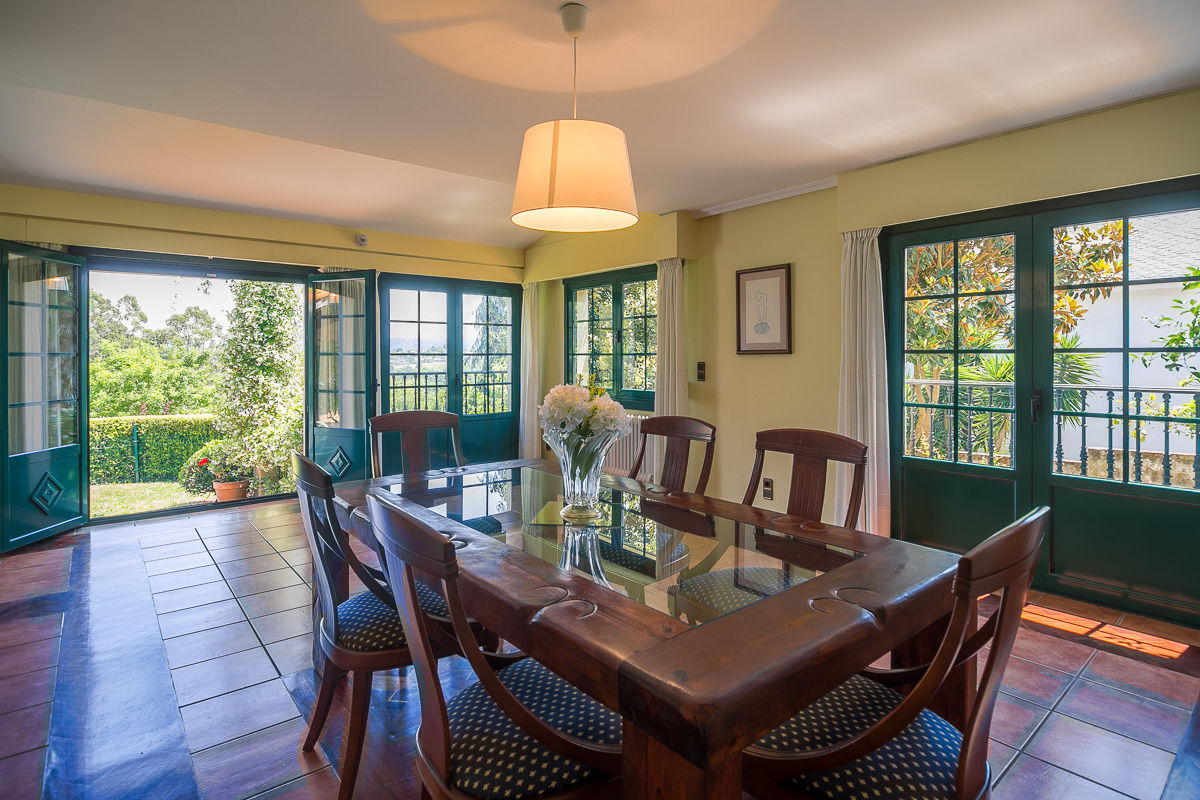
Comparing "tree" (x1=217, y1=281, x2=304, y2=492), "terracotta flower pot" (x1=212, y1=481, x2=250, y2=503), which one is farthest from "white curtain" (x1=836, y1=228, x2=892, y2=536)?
"terracotta flower pot" (x1=212, y1=481, x2=250, y2=503)

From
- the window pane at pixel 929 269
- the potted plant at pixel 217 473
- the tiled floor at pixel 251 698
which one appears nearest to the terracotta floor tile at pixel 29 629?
the tiled floor at pixel 251 698

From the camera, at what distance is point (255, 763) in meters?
1.95

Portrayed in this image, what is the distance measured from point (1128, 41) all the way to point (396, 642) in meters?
3.36

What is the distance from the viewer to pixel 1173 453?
2.87 metres

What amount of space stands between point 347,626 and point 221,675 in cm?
109

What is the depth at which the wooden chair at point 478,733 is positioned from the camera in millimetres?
1151

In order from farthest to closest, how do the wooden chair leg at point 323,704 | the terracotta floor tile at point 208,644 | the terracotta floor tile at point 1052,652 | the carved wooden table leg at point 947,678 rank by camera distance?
the terracotta floor tile at point 208,644 → the terracotta floor tile at point 1052,652 → the wooden chair leg at point 323,704 → the carved wooden table leg at point 947,678

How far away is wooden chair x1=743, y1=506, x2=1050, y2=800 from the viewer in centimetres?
102

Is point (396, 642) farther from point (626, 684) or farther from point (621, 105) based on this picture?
point (621, 105)

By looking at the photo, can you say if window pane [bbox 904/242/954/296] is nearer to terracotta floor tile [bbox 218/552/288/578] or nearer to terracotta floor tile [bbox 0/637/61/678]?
terracotta floor tile [bbox 218/552/288/578]

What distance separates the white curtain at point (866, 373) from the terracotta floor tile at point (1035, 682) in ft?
3.87

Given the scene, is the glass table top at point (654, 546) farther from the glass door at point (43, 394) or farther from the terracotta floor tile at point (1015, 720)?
the glass door at point (43, 394)

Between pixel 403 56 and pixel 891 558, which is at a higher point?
pixel 403 56

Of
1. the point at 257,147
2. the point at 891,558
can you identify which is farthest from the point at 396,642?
the point at 257,147
